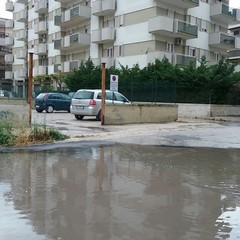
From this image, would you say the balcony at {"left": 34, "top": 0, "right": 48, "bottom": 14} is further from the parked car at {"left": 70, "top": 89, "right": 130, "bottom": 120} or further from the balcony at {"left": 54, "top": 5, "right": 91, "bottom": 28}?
the parked car at {"left": 70, "top": 89, "right": 130, "bottom": 120}

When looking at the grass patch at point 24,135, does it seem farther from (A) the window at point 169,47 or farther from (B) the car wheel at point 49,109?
(A) the window at point 169,47

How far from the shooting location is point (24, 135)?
1143 cm

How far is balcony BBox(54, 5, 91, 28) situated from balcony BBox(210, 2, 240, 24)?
14376 mm

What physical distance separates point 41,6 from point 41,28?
10.6ft

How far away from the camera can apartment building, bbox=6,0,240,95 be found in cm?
3756

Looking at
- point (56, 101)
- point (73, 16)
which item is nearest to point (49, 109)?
point (56, 101)

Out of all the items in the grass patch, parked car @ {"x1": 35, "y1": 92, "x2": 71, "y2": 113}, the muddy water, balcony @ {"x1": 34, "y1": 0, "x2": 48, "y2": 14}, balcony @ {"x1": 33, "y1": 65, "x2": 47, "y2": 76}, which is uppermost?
balcony @ {"x1": 34, "y1": 0, "x2": 48, "y2": 14}

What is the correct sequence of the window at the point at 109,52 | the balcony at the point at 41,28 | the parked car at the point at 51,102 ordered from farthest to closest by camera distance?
the balcony at the point at 41,28 → the window at the point at 109,52 → the parked car at the point at 51,102

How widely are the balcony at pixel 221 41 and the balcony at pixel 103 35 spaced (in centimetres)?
1140

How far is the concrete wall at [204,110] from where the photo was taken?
29.2 m

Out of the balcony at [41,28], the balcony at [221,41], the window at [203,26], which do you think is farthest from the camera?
the balcony at [41,28]

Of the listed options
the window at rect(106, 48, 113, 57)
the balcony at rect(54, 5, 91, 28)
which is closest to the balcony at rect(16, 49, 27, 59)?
the balcony at rect(54, 5, 91, 28)

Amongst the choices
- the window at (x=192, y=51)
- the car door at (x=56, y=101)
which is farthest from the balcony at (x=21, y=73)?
the car door at (x=56, y=101)

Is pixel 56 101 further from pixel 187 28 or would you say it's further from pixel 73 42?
pixel 73 42
